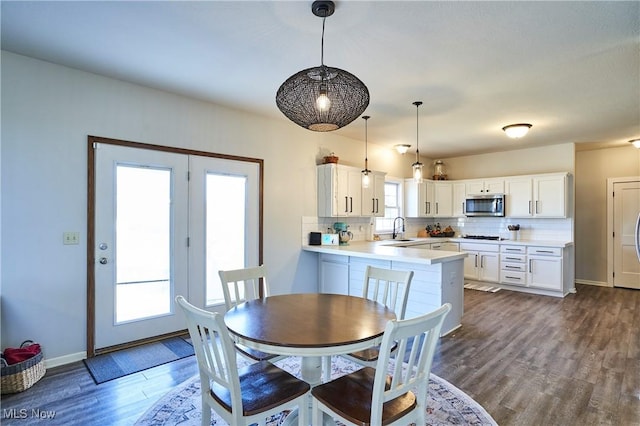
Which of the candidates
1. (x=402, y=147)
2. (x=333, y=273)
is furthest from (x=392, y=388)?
(x=402, y=147)

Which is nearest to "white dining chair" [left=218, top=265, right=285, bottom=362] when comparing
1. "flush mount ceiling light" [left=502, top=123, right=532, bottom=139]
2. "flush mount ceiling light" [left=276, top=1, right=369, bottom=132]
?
"flush mount ceiling light" [left=276, top=1, right=369, bottom=132]

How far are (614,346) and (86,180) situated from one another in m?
5.47

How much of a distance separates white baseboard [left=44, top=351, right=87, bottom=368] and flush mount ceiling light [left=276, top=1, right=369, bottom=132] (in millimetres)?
2909

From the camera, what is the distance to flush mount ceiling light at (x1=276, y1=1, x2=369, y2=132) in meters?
1.92

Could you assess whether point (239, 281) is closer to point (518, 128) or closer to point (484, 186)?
point (518, 128)

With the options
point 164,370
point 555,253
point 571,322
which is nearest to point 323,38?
point 164,370

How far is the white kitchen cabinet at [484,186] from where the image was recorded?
6.32 m

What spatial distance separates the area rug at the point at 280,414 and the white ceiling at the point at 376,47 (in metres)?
2.65

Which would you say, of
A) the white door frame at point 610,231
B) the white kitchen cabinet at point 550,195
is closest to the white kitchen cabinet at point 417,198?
the white kitchen cabinet at point 550,195

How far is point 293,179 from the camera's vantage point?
4.72m

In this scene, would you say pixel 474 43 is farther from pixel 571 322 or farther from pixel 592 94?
pixel 571 322

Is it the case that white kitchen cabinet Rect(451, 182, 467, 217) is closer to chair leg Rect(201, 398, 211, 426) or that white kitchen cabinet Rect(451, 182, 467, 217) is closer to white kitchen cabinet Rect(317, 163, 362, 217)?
white kitchen cabinet Rect(317, 163, 362, 217)

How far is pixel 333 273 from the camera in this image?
15.4ft

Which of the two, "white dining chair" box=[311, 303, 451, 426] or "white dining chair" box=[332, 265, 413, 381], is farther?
"white dining chair" box=[332, 265, 413, 381]
